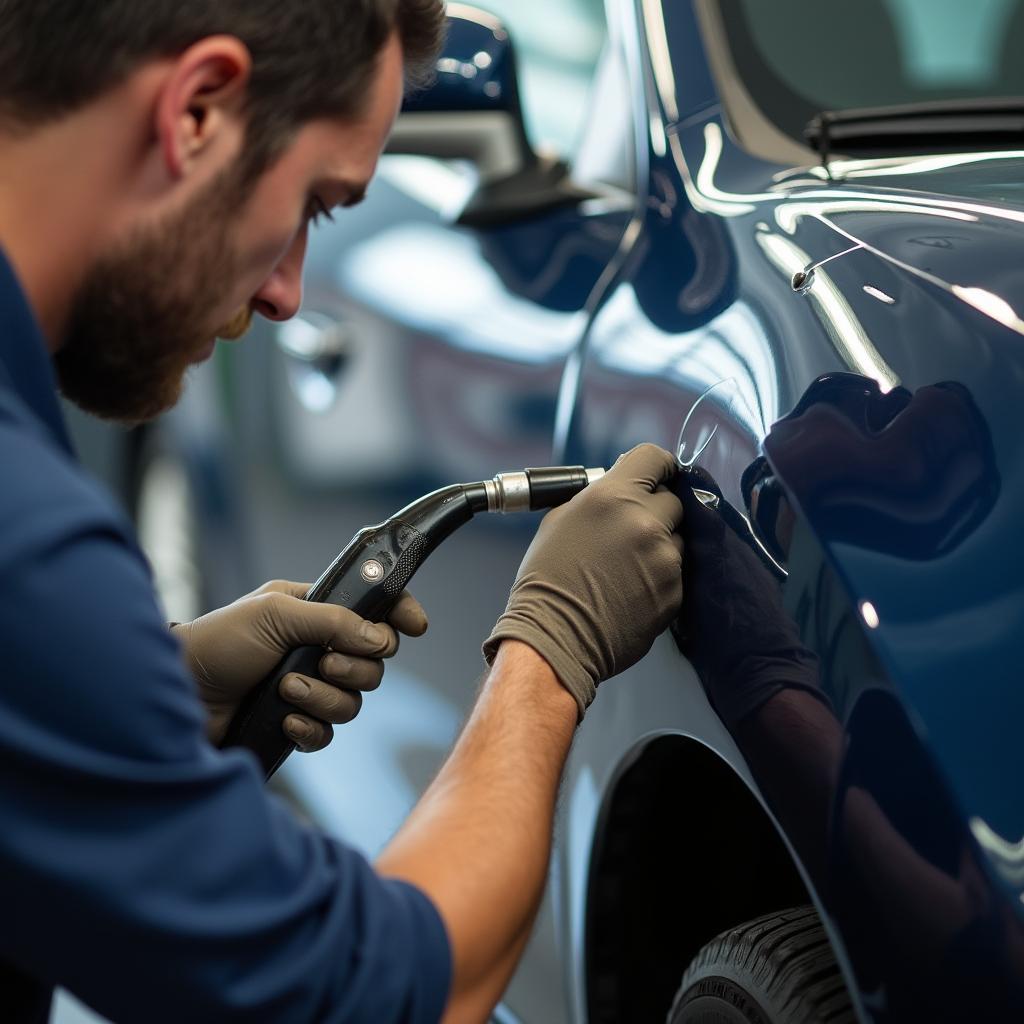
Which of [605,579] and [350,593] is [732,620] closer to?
[605,579]

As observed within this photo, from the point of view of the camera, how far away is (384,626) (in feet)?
4.60

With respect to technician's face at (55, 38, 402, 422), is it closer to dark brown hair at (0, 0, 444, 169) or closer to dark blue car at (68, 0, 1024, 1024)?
dark brown hair at (0, 0, 444, 169)

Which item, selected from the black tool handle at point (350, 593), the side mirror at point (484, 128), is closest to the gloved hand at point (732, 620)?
the black tool handle at point (350, 593)

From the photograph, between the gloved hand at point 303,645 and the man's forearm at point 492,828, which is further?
the gloved hand at point 303,645

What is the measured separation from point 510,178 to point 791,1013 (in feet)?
3.61

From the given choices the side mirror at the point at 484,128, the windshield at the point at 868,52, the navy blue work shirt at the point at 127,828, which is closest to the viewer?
the navy blue work shirt at the point at 127,828

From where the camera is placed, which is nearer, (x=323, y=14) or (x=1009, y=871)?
(x=1009, y=871)

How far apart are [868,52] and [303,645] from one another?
0.87 metres

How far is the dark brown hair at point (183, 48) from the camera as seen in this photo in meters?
1.06

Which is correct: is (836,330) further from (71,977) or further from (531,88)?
(531,88)

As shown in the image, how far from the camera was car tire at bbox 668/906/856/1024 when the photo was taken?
1.06 m

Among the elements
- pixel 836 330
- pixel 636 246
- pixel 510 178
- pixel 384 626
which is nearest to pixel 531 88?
pixel 510 178

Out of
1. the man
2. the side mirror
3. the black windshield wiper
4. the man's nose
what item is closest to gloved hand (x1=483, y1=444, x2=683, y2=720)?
the man

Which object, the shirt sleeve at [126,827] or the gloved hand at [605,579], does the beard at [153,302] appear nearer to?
the shirt sleeve at [126,827]
